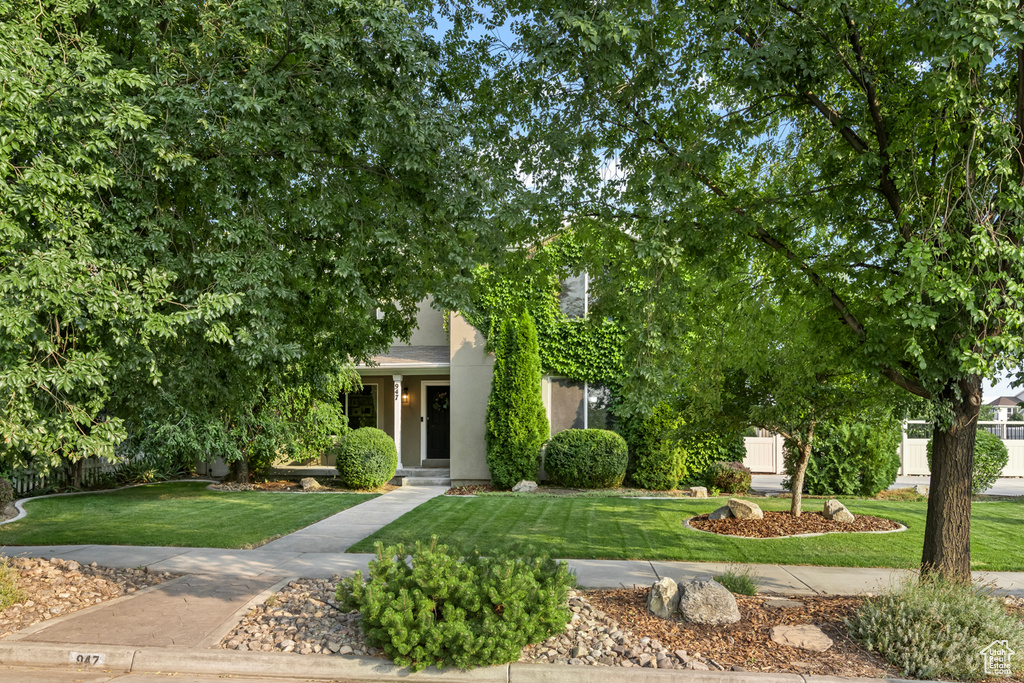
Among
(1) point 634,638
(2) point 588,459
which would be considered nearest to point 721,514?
(2) point 588,459

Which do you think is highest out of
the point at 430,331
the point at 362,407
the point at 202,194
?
the point at 202,194

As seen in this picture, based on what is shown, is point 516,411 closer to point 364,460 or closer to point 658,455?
point 658,455

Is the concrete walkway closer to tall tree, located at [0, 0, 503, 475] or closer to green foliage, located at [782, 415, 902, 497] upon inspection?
tall tree, located at [0, 0, 503, 475]

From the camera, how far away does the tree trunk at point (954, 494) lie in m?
6.26

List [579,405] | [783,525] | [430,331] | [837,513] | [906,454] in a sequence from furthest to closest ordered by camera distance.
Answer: [906,454], [430,331], [579,405], [837,513], [783,525]

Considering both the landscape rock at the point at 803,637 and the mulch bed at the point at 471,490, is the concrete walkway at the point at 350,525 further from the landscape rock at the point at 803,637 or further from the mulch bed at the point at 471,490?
the landscape rock at the point at 803,637

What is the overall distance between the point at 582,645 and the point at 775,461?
15.7m

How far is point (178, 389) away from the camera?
21.7 feet

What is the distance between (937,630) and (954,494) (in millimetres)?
1486

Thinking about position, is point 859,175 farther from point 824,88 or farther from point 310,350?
point 310,350

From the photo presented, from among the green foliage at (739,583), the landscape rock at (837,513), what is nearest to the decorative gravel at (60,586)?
the green foliage at (739,583)

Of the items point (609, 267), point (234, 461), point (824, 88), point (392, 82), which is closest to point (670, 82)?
point (824, 88)

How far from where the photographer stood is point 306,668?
5.48 m

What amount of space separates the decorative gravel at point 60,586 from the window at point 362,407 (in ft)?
37.6
